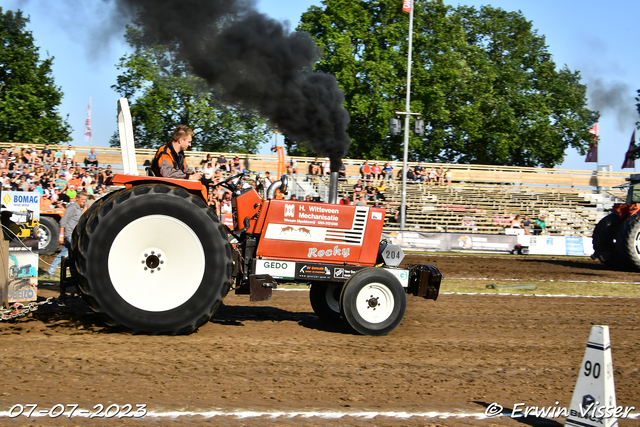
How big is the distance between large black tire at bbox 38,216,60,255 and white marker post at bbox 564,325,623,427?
13119mm

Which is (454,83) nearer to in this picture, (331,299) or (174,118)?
(174,118)

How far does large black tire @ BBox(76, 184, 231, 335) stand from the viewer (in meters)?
5.57

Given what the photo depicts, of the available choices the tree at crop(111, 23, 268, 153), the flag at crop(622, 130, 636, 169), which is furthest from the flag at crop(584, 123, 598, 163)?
the tree at crop(111, 23, 268, 153)

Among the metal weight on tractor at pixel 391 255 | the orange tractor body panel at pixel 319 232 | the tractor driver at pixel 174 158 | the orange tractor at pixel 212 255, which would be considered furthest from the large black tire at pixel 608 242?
the tractor driver at pixel 174 158

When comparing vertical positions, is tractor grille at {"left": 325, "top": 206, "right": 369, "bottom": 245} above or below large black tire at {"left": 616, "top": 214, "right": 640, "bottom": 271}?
above

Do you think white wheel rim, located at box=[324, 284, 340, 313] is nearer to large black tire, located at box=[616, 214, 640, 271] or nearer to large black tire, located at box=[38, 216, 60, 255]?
large black tire, located at box=[38, 216, 60, 255]

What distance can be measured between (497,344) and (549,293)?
5203 millimetres

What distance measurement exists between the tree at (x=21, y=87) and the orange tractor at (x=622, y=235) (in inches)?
1078

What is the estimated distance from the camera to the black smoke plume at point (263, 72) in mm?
7473

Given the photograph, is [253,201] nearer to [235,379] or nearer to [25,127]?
[235,379]

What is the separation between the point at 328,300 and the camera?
7211mm

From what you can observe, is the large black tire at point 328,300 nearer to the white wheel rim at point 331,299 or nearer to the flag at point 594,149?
the white wheel rim at point 331,299

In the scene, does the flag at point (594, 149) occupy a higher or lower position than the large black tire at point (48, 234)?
higher

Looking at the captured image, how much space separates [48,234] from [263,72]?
9.28m
